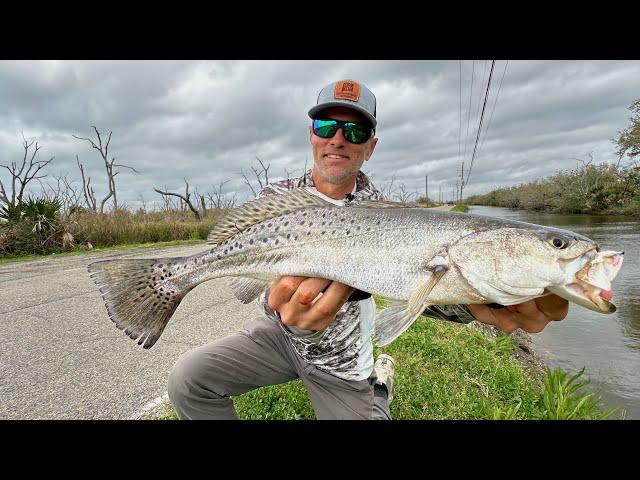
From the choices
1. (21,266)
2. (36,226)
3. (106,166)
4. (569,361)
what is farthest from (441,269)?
(106,166)

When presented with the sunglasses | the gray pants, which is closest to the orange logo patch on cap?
the sunglasses

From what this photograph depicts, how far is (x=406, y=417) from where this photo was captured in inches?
154

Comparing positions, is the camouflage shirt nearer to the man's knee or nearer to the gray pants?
the gray pants

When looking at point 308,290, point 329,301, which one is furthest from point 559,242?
point 308,290

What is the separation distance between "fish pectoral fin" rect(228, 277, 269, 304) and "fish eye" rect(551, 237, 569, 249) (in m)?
1.93

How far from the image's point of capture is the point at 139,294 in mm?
2893

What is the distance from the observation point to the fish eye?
2404 millimetres

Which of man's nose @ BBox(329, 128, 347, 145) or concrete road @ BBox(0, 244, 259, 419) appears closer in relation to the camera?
man's nose @ BBox(329, 128, 347, 145)

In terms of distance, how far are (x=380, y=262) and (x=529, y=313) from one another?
1157mm

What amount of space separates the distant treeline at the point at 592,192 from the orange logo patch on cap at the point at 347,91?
40.2m

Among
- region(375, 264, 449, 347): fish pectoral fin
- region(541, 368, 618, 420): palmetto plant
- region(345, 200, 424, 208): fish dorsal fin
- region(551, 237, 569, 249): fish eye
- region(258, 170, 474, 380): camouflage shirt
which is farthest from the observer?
region(541, 368, 618, 420): palmetto plant

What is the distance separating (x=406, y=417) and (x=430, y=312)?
1.21 metres

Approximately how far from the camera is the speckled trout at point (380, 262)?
2430 mm

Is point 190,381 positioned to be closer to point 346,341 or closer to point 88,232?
point 346,341
